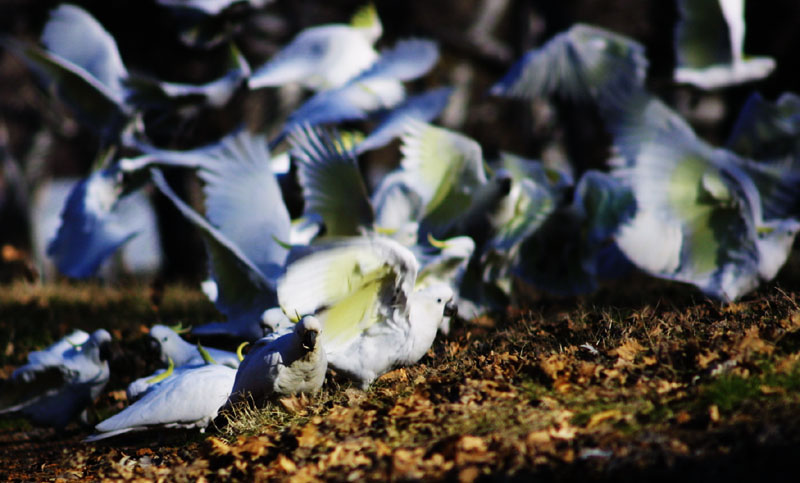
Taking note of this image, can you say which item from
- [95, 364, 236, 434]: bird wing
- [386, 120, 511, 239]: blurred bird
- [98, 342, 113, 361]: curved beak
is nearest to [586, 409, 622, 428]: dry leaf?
[95, 364, 236, 434]: bird wing

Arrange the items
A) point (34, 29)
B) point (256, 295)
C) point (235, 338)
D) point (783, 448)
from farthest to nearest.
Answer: point (34, 29) → point (235, 338) → point (256, 295) → point (783, 448)

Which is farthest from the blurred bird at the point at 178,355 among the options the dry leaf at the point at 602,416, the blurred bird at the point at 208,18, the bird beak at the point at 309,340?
the blurred bird at the point at 208,18

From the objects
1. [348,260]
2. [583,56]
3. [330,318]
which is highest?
[583,56]

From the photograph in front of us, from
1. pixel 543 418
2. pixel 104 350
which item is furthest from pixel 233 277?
pixel 543 418

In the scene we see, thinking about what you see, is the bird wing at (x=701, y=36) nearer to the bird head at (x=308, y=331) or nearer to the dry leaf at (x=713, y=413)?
the dry leaf at (x=713, y=413)

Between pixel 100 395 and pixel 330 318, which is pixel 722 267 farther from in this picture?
pixel 100 395

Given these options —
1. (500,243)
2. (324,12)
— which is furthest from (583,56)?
(324,12)
